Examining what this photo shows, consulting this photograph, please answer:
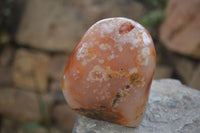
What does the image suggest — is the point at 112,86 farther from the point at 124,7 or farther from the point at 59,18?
the point at 124,7

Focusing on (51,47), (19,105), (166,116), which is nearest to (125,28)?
(166,116)

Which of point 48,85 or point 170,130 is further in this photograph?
point 48,85

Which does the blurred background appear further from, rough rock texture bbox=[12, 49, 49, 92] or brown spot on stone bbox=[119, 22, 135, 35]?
brown spot on stone bbox=[119, 22, 135, 35]

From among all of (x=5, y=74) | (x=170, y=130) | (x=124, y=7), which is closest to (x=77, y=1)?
(x=124, y=7)

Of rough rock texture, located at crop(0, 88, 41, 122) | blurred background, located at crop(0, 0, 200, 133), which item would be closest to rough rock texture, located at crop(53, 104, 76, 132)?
blurred background, located at crop(0, 0, 200, 133)

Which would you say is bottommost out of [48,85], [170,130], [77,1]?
[48,85]

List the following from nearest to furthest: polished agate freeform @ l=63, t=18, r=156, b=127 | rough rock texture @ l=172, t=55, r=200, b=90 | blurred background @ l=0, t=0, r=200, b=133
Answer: polished agate freeform @ l=63, t=18, r=156, b=127, rough rock texture @ l=172, t=55, r=200, b=90, blurred background @ l=0, t=0, r=200, b=133
